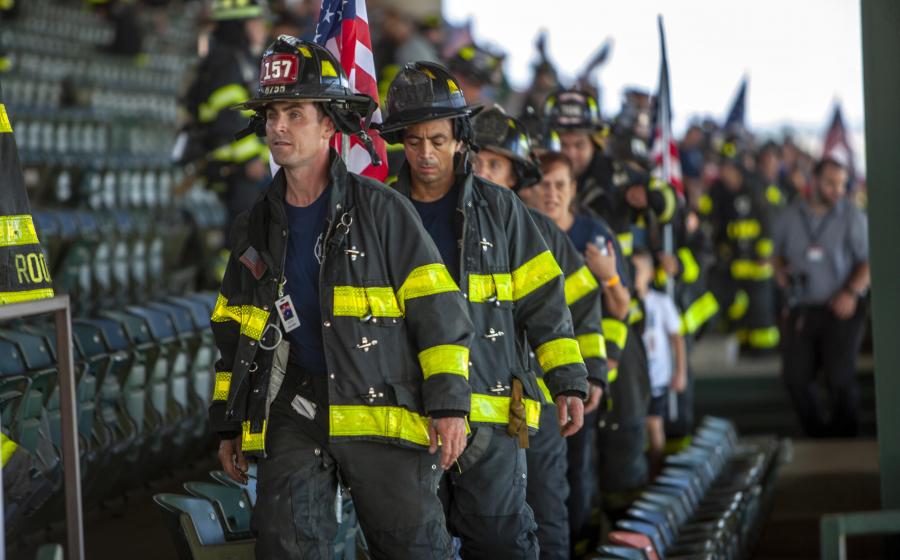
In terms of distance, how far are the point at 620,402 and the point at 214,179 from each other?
11.4 ft

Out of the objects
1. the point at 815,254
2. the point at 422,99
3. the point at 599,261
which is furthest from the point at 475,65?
the point at 422,99

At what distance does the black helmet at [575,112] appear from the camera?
7902 mm

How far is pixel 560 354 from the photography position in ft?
16.7

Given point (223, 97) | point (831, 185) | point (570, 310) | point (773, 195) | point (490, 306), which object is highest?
point (223, 97)

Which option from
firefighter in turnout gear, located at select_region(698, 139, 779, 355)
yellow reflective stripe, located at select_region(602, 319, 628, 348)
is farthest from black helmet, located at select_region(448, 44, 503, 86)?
firefighter in turnout gear, located at select_region(698, 139, 779, 355)

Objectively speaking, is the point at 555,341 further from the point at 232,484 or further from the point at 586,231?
the point at 586,231

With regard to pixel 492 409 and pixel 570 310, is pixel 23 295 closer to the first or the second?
pixel 492 409

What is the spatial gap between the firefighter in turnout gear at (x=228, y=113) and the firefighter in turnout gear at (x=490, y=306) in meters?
4.45

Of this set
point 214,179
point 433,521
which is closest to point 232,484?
point 433,521

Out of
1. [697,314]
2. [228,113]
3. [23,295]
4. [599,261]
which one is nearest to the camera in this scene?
[23,295]

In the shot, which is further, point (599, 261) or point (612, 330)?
point (612, 330)

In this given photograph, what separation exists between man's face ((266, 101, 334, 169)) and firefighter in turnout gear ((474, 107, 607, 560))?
139 cm

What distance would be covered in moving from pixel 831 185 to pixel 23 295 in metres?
8.41

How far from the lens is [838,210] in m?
11.9
